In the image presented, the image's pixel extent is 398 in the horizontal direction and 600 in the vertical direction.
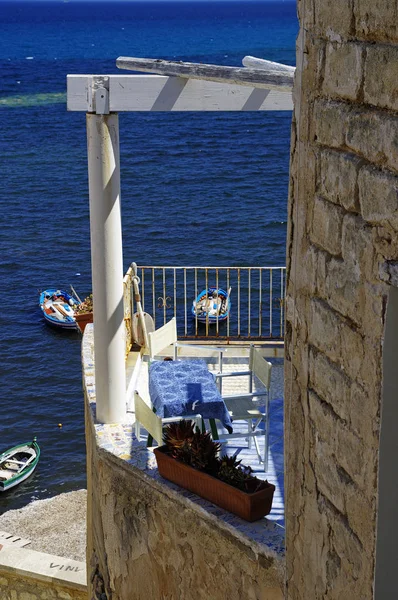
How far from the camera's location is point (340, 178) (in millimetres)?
3061

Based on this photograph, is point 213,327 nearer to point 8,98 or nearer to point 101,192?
point 101,192

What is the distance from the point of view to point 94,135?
621 centimetres

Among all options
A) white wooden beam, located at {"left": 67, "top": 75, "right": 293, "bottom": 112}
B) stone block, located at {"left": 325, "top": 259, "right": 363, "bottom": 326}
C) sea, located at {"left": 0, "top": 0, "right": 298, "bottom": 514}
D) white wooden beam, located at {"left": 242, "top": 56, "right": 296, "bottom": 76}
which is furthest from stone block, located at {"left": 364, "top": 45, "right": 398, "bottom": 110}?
sea, located at {"left": 0, "top": 0, "right": 298, "bottom": 514}

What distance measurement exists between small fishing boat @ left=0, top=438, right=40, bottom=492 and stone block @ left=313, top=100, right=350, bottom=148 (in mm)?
17121

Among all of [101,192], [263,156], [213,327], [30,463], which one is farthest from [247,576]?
[263,156]

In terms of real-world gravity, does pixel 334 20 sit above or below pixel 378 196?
above

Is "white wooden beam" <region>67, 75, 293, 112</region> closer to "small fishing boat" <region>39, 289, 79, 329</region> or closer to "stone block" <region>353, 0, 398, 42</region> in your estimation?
"stone block" <region>353, 0, 398, 42</region>

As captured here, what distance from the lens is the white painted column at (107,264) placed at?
6.24 meters

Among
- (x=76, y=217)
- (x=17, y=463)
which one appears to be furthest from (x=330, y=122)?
(x=76, y=217)

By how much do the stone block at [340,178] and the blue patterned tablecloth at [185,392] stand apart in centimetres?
336

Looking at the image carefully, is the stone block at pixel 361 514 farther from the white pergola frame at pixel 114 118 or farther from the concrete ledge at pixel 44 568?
the concrete ledge at pixel 44 568

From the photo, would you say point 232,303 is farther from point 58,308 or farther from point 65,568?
point 65,568

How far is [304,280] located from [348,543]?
38.1 inches

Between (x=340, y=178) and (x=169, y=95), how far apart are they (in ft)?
11.3
